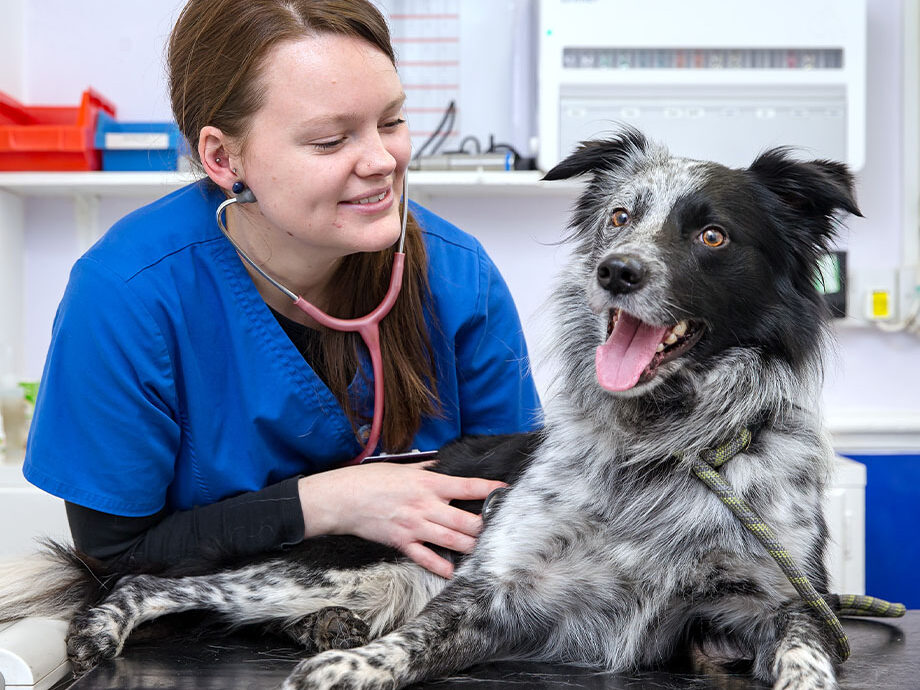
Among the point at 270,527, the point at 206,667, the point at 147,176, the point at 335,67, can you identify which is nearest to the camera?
the point at 206,667

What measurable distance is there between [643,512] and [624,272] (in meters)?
0.39

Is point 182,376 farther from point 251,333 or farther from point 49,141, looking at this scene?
point 49,141

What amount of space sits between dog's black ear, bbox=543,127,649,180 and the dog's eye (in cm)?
33

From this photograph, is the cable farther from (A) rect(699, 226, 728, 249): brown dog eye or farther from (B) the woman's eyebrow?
(A) rect(699, 226, 728, 249): brown dog eye

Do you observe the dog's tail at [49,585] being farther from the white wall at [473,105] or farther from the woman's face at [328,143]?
the white wall at [473,105]

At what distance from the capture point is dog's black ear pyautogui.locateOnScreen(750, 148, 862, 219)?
1.60m

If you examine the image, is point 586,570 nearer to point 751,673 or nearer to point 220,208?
point 751,673

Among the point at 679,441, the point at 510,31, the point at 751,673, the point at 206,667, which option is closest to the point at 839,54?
the point at 510,31

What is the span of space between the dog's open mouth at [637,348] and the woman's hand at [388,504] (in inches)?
14.0

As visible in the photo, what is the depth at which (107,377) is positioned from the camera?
5.57 feet

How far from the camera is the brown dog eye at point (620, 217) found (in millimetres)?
1793

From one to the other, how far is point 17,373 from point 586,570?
300 cm

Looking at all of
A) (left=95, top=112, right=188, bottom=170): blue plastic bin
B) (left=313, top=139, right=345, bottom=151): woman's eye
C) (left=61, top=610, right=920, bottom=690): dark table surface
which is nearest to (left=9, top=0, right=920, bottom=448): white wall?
(left=95, top=112, right=188, bottom=170): blue plastic bin

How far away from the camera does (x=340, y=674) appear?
1272mm
